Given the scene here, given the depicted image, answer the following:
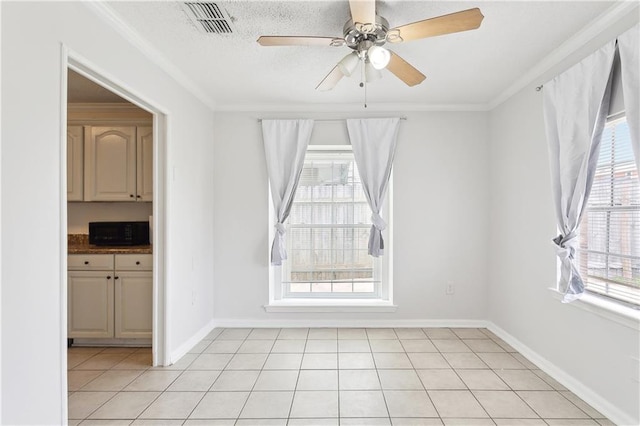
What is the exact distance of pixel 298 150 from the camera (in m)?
3.52

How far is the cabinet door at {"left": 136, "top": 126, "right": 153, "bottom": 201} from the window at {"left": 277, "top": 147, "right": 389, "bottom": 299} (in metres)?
1.55

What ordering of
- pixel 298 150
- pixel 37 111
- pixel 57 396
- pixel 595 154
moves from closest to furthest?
pixel 37 111 → pixel 57 396 → pixel 595 154 → pixel 298 150

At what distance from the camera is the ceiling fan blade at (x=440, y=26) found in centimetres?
154

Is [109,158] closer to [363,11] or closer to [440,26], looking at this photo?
[363,11]

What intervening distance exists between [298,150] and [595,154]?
2513mm

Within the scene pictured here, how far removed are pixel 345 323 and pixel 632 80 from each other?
3064 mm

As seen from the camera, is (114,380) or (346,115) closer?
(114,380)

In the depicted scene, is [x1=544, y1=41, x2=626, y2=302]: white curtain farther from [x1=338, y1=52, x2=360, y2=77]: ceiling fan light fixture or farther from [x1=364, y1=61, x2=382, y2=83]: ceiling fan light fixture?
[x1=338, y1=52, x2=360, y2=77]: ceiling fan light fixture

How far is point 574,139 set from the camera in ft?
7.09

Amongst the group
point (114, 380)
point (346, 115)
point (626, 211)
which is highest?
point (346, 115)

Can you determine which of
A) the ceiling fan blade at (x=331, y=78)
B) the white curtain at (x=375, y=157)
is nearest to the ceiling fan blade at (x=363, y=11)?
the ceiling fan blade at (x=331, y=78)

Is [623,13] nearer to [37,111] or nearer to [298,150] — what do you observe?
[298,150]

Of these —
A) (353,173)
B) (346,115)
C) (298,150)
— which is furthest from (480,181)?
(298,150)

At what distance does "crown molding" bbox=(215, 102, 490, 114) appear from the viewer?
3525 mm
